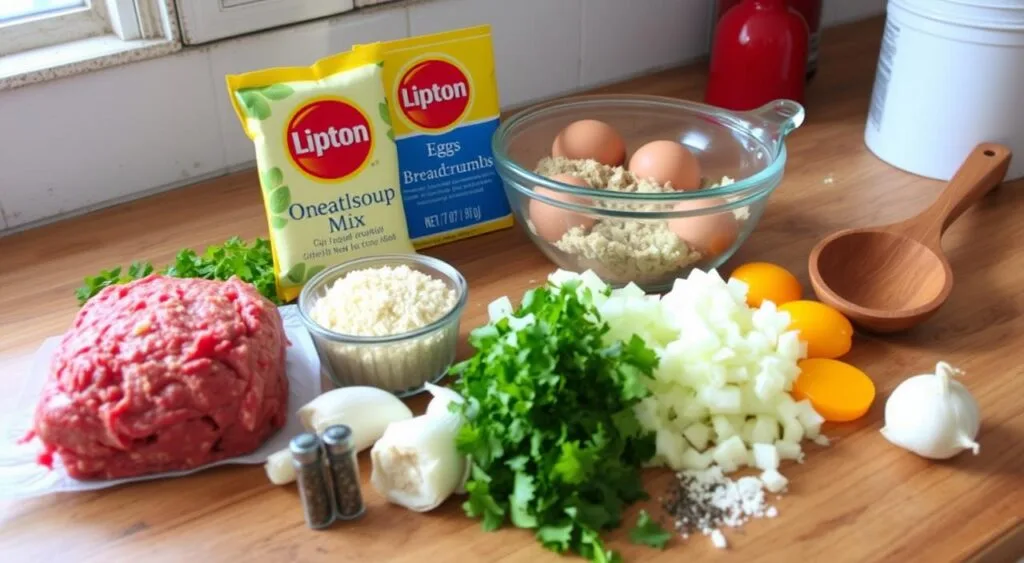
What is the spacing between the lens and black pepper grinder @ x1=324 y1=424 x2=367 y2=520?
75 cm

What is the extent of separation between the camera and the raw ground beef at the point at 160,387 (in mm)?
780

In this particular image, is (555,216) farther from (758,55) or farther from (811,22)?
(811,22)

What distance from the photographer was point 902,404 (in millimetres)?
832

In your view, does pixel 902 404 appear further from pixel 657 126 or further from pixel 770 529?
pixel 657 126

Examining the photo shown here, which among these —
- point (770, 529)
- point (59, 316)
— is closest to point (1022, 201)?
point (770, 529)

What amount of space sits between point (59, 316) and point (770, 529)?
747 millimetres

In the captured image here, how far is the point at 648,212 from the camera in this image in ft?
3.27

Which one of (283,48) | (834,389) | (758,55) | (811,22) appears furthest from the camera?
(811,22)

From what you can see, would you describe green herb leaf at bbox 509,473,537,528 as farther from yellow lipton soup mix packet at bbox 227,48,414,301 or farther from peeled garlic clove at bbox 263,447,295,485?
yellow lipton soup mix packet at bbox 227,48,414,301

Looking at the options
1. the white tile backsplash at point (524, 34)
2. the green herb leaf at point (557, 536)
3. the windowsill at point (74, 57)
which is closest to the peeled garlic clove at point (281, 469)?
the green herb leaf at point (557, 536)

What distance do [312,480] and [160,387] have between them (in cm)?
15

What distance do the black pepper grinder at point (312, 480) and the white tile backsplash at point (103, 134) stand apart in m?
0.59

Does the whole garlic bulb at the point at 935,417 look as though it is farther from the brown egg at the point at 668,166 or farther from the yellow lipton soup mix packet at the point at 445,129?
the yellow lipton soup mix packet at the point at 445,129

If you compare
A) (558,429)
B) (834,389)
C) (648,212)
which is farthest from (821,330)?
(558,429)
